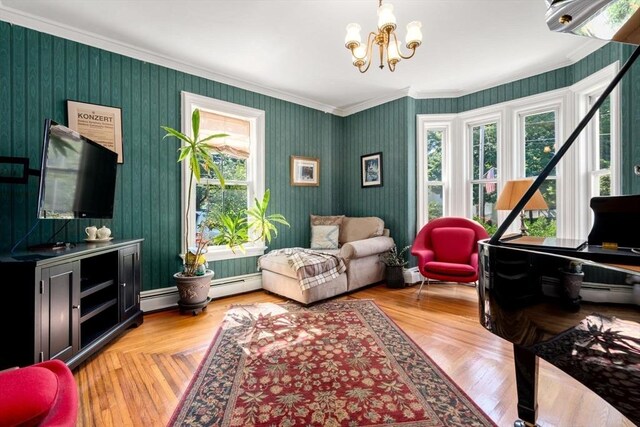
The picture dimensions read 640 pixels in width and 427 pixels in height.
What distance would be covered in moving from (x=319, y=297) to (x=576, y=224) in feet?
9.99

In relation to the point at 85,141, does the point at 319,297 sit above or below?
below

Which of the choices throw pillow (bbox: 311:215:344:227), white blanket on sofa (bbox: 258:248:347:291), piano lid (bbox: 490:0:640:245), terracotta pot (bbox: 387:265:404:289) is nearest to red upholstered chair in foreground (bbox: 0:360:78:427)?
piano lid (bbox: 490:0:640:245)

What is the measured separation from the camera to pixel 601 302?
0.99 meters

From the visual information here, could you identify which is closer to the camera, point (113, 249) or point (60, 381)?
point (60, 381)

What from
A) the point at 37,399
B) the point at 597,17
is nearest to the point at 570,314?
the point at 597,17

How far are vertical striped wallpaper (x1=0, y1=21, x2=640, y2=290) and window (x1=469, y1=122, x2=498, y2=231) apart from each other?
41 cm

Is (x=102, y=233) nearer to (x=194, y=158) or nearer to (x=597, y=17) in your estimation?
(x=194, y=158)

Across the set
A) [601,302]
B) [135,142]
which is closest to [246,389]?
[601,302]

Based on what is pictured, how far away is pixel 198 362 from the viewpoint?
2.00 meters

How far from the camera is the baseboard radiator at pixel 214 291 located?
2.99 meters

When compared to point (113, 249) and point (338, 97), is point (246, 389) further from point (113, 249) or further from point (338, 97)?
point (338, 97)

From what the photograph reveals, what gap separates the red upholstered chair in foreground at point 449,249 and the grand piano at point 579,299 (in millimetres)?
1562

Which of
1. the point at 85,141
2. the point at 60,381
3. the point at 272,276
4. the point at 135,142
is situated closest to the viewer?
the point at 60,381

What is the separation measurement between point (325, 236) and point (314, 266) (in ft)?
3.48
